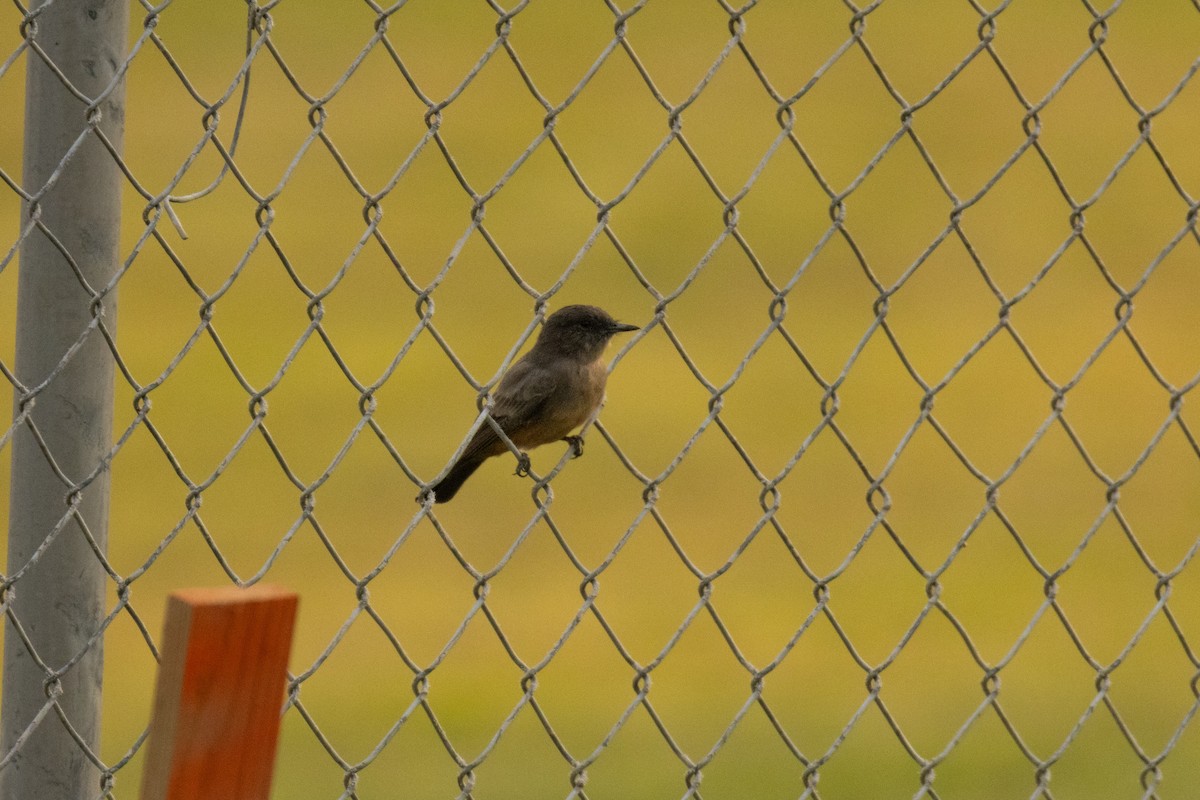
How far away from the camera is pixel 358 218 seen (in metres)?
12.0

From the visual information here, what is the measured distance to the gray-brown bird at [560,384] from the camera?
488 cm

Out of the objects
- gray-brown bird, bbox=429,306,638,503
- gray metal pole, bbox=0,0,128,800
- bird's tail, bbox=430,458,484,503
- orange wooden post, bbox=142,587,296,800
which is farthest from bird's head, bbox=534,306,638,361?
orange wooden post, bbox=142,587,296,800

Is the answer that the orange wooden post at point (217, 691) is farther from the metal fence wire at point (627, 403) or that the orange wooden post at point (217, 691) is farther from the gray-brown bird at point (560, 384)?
the gray-brown bird at point (560, 384)

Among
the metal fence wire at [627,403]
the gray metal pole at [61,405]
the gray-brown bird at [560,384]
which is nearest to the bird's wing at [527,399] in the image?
the gray-brown bird at [560,384]

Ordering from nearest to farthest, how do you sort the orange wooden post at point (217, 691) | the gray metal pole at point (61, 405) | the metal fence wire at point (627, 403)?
the orange wooden post at point (217, 691) → the gray metal pole at point (61, 405) → the metal fence wire at point (627, 403)

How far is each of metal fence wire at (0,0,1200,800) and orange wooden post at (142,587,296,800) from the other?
0.97 meters

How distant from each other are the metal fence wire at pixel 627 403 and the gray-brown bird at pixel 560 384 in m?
0.20

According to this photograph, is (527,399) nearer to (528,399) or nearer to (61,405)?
(528,399)

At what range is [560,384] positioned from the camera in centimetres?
487

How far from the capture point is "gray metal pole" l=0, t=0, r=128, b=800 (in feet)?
7.83

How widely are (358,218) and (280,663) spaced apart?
10.7 m

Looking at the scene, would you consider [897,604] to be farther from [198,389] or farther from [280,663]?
[280,663]

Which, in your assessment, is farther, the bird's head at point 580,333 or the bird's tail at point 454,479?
the bird's head at point 580,333

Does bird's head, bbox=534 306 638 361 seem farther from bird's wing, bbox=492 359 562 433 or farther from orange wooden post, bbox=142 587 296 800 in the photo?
orange wooden post, bbox=142 587 296 800
